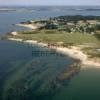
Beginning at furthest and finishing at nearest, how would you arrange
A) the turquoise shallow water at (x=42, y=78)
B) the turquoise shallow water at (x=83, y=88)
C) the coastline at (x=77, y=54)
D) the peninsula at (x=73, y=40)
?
the peninsula at (x=73, y=40), the coastline at (x=77, y=54), the turquoise shallow water at (x=42, y=78), the turquoise shallow water at (x=83, y=88)

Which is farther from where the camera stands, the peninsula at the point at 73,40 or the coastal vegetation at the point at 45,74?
the peninsula at the point at 73,40

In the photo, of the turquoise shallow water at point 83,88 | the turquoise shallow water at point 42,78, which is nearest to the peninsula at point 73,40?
A: the turquoise shallow water at point 42,78

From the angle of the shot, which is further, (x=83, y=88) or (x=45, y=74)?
(x=45, y=74)

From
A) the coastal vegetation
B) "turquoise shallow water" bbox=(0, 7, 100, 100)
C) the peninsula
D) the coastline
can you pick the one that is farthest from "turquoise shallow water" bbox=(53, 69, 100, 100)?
the peninsula

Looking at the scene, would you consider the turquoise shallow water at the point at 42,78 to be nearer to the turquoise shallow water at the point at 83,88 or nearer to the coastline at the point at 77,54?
the turquoise shallow water at the point at 83,88

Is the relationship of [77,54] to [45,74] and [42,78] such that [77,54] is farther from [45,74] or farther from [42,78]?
[42,78]

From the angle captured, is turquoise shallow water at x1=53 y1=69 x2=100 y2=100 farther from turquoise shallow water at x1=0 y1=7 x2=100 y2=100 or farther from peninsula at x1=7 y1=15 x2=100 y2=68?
peninsula at x1=7 y1=15 x2=100 y2=68

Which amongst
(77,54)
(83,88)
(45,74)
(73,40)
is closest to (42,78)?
(45,74)

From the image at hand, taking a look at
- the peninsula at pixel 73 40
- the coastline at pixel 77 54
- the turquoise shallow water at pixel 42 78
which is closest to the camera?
the turquoise shallow water at pixel 42 78

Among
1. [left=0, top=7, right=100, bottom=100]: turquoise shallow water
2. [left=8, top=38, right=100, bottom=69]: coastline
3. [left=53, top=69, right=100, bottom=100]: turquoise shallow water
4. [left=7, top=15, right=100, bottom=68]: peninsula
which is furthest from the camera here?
[left=7, top=15, right=100, bottom=68]: peninsula

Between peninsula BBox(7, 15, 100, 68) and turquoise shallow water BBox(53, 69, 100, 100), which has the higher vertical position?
turquoise shallow water BBox(53, 69, 100, 100)

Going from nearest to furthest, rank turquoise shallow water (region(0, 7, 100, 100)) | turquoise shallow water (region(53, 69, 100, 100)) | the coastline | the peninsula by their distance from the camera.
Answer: turquoise shallow water (region(53, 69, 100, 100)), turquoise shallow water (region(0, 7, 100, 100)), the coastline, the peninsula
